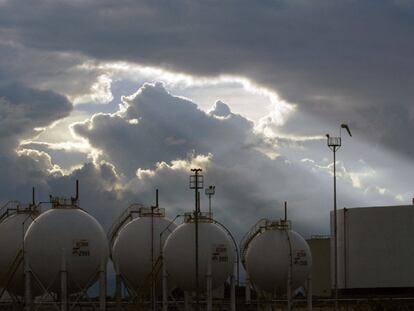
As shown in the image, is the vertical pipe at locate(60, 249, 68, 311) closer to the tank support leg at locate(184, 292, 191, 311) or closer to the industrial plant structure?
the industrial plant structure

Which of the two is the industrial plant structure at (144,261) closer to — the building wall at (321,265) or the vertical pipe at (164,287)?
the vertical pipe at (164,287)

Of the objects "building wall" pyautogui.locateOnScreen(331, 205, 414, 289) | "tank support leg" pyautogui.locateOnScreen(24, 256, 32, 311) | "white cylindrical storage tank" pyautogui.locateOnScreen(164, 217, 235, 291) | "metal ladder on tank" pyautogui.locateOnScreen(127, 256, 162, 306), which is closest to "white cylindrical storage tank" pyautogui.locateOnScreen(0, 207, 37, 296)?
"tank support leg" pyautogui.locateOnScreen(24, 256, 32, 311)

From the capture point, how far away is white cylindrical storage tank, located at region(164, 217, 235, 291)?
5706 centimetres

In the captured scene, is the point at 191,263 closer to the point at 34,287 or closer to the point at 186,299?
the point at 186,299

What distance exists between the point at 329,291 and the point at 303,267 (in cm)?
2479

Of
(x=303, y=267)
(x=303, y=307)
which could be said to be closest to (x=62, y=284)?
(x=303, y=267)

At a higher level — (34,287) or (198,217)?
(198,217)

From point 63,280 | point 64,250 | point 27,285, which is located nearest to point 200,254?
point 64,250

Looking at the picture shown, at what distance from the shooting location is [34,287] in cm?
5397

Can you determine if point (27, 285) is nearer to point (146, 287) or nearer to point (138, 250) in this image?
point (138, 250)

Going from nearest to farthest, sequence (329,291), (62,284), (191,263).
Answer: (62,284), (191,263), (329,291)

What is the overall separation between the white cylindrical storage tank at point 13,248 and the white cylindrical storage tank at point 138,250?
6.26m

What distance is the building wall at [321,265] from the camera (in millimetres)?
86438

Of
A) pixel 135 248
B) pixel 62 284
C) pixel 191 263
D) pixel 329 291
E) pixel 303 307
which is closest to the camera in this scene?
pixel 62 284
